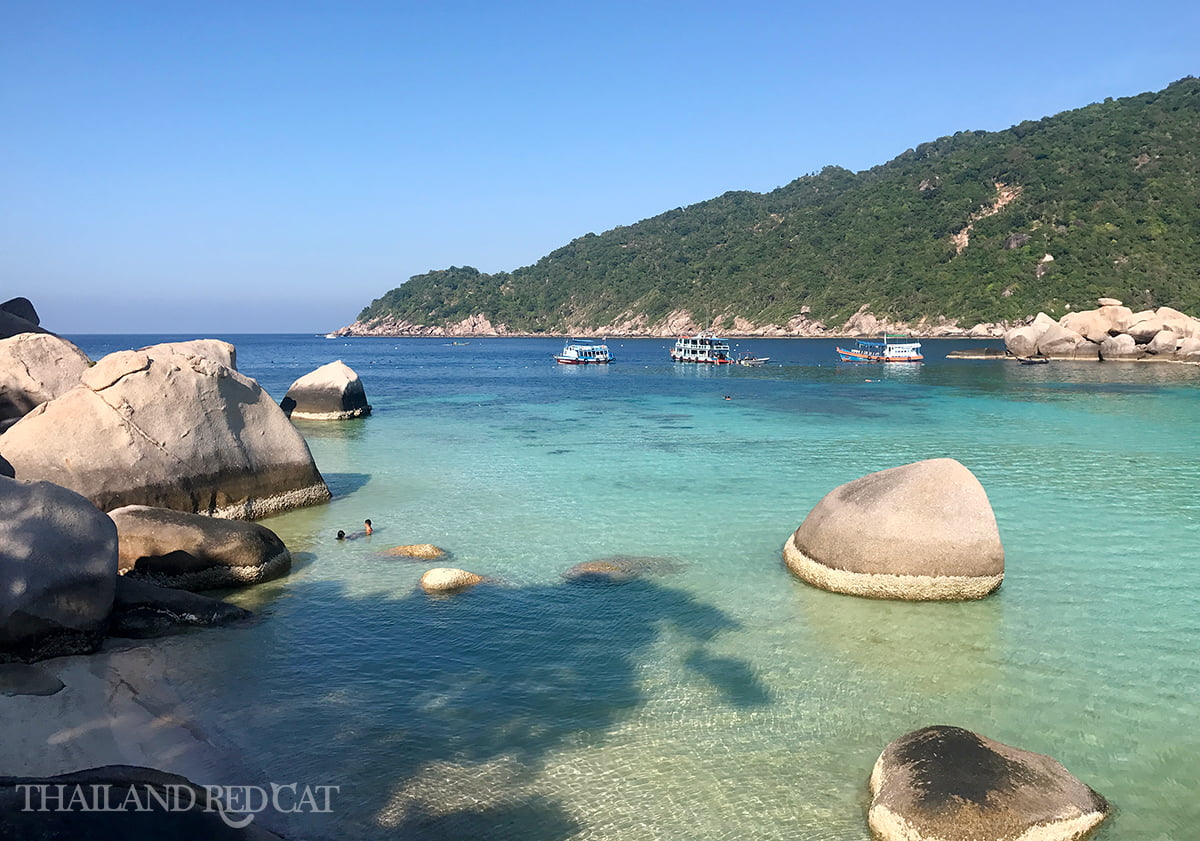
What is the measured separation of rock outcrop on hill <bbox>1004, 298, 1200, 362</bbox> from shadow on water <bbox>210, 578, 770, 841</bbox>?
76.7 m

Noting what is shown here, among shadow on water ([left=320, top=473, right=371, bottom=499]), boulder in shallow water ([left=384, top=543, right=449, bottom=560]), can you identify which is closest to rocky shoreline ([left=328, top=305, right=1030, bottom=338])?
shadow on water ([left=320, top=473, right=371, bottom=499])

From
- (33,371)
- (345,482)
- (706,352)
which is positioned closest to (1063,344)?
(706,352)

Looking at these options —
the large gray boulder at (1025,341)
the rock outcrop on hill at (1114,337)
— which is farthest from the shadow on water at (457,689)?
the large gray boulder at (1025,341)

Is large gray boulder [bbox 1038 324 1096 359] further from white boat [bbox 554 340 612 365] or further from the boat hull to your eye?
white boat [bbox 554 340 612 365]

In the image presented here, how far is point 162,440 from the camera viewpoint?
15180 millimetres

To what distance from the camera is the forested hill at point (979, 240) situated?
101062 millimetres

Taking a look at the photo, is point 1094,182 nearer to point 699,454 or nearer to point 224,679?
point 699,454

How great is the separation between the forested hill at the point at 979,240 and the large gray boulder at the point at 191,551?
10703 centimetres

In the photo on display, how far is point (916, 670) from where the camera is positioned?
9727mm

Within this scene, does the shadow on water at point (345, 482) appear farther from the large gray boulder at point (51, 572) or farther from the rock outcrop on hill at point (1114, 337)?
the rock outcrop on hill at point (1114, 337)

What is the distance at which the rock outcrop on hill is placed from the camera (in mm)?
69875

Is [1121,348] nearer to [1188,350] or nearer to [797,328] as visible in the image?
[1188,350]

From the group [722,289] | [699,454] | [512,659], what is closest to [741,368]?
[699,454]

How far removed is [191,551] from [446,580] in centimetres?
410
